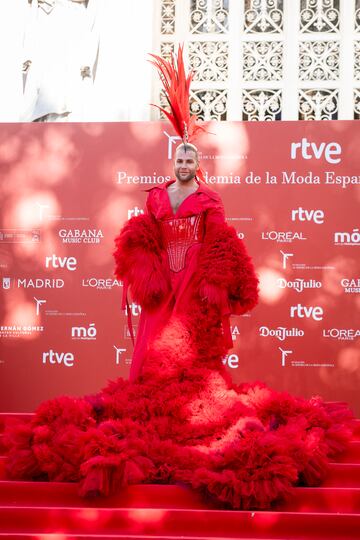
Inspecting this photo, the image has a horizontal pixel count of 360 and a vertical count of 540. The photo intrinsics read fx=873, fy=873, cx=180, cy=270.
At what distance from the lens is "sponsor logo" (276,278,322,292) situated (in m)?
7.04

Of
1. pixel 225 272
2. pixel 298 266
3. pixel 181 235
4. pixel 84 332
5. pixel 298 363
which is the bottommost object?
pixel 298 363

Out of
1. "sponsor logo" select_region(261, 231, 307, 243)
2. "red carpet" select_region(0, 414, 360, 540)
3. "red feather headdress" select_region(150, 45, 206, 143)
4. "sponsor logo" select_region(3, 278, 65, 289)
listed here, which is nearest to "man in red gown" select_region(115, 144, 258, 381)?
"red feather headdress" select_region(150, 45, 206, 143)

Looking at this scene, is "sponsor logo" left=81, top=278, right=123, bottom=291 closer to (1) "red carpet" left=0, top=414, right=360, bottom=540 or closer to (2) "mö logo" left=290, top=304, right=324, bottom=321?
(2) "mö logo" left=290, top=304, right=324, bottom=321

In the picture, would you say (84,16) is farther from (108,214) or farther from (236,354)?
(236,354)

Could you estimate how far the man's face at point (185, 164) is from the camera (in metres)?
4.91

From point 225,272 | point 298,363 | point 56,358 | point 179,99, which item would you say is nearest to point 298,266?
point 298,363

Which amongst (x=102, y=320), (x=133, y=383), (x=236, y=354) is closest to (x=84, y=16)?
(x=102, y=320)

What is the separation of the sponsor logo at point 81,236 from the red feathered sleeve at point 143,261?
227 centimetres

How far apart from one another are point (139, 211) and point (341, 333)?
194 cm

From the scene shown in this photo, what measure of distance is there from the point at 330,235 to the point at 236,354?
123 cm

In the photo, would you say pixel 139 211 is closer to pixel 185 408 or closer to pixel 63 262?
pixel 63 262

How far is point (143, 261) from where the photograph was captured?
4855 mm

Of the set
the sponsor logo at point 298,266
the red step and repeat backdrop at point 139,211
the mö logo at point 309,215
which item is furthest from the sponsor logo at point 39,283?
the mö logo at point 309,215

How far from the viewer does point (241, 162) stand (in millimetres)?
7191
